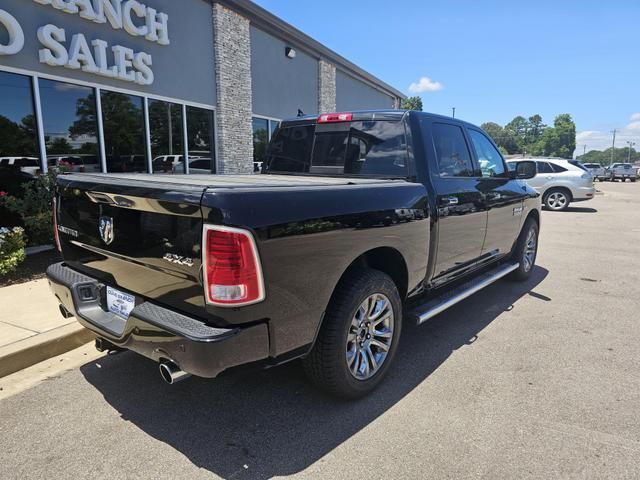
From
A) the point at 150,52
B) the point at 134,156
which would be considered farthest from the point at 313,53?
the point at 134,156

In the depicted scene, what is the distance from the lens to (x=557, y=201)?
1506 cm

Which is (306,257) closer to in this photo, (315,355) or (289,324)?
(289,324)

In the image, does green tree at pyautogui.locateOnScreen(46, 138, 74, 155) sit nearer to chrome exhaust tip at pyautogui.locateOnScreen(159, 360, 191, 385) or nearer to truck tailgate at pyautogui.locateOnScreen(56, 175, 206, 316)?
truck tailgate at pyautogui.locateOnScreen(56, 175, 206, 316)

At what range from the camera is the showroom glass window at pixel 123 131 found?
7.94 metres

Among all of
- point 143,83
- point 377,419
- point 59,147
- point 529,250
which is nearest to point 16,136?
point 59,147

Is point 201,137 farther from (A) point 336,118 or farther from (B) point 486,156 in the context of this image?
(B) point 486,156

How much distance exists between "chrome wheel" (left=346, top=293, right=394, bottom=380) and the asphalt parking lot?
0.23m

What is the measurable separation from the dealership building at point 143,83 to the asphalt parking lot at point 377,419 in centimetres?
517

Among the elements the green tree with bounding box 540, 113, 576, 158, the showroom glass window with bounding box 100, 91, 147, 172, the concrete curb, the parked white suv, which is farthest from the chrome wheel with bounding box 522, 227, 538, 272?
the green tree with bounding box 540, 113, 576, 158

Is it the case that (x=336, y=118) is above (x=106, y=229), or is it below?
above

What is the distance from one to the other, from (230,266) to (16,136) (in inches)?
251

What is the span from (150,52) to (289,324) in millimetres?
8199

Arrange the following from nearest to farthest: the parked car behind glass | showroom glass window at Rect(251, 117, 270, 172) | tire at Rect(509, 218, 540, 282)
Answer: tire at Rect(509, 218, 540, 282)
showroom glass window at Rect(251, 117, 270, 172)
the parked car behind glass

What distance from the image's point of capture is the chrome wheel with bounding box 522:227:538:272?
18.8 ft
